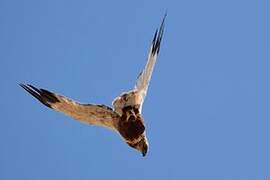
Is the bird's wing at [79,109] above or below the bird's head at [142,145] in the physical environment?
above

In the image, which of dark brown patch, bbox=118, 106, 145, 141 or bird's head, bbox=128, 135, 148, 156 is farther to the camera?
bird's head, bbox=128, 135, 148, 156

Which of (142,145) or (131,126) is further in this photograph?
(142,145)

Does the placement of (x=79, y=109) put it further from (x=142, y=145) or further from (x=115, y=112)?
(x=142, y=145)

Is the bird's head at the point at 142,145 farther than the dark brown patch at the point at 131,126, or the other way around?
the bird's head at the point at 142,145

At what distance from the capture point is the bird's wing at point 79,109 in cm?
1177

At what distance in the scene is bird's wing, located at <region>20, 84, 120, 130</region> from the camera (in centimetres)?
1177

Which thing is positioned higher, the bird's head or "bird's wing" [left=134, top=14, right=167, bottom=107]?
"bird's wing" [left=134, top=14, right=167, bottom=107]

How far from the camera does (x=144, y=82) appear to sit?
41.1 ft

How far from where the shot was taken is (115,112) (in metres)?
12.0

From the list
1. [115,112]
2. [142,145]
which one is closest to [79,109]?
[115,112]

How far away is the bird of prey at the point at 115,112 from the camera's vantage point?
1181 centimetres

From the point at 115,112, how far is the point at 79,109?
0.62 meters

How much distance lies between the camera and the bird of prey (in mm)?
11812

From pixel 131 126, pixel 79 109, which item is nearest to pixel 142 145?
pixel 131 126
